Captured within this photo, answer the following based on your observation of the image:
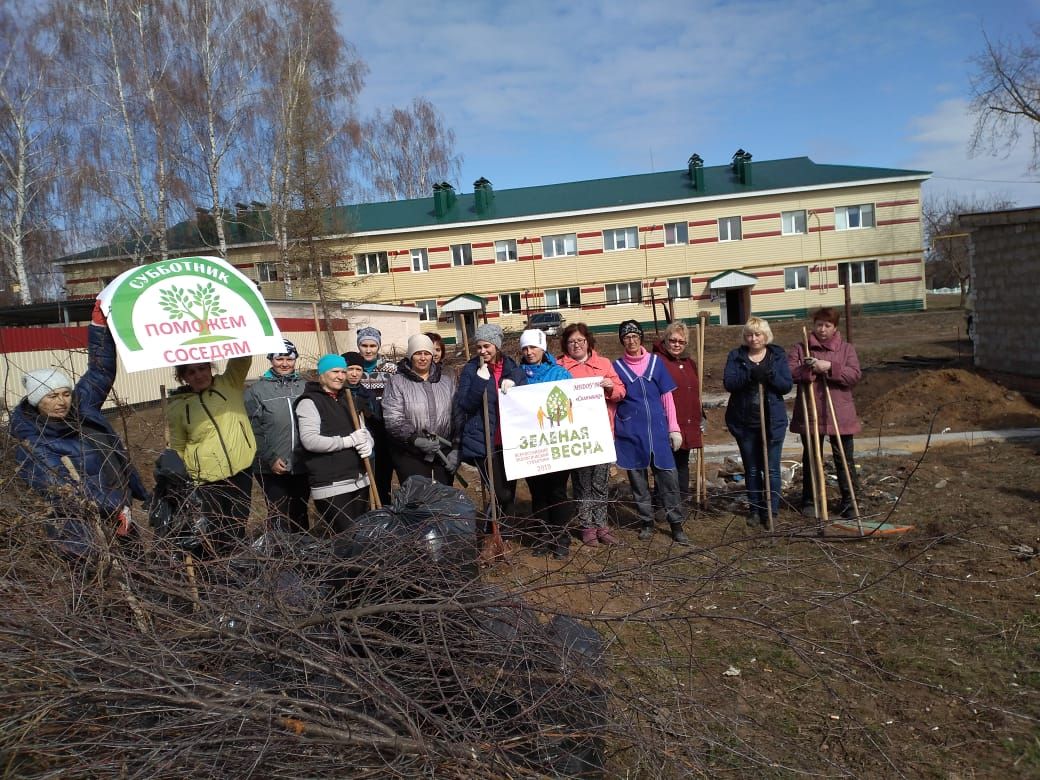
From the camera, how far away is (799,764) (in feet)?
9.38

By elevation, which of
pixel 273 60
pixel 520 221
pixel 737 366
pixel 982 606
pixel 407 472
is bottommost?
pixel 982 606

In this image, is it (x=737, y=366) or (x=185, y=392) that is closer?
(x=185, y=392)

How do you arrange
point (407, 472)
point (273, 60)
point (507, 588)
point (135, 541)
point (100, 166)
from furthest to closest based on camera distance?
point (273, 60) → point (100, 166) → point (407, 472) → point (135, 541) → point (507, 588)

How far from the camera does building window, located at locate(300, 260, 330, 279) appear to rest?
3037 centimetres

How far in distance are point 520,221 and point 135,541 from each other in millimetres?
36089

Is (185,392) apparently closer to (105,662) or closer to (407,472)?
(407,472)

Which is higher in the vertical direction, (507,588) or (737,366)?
(737,366)

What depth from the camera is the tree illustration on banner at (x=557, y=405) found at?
5766mm

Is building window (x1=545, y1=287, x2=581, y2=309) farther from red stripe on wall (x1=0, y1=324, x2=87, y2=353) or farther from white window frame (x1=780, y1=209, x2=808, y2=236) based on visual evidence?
red stripe on wall (x1=0, y1=324, x2=87, y2=353)

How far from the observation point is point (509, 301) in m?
39.0

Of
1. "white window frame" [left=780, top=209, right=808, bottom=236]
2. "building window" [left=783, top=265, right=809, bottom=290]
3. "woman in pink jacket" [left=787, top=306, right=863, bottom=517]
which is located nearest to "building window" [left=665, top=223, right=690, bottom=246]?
"white window frame" [left=780, top=209, right=808, bottom=236]

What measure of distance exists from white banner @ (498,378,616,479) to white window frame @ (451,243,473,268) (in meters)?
33.8

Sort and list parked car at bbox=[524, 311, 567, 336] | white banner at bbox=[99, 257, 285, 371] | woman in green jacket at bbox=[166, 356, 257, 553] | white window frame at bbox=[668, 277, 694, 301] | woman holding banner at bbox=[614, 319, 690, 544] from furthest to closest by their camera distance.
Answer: white window frame at bbox=[668, 277, 694, 301], parked car at bbox=[524, 311, 567, 336], woman holding banner at bbox=[614, 319, 690, 544], woman in green jacket at bbox=[166, 356, 257, 553], white banner at bbox=[99, 257, 285, 371]

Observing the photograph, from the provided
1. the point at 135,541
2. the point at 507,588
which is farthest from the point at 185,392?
the point at 507,588
